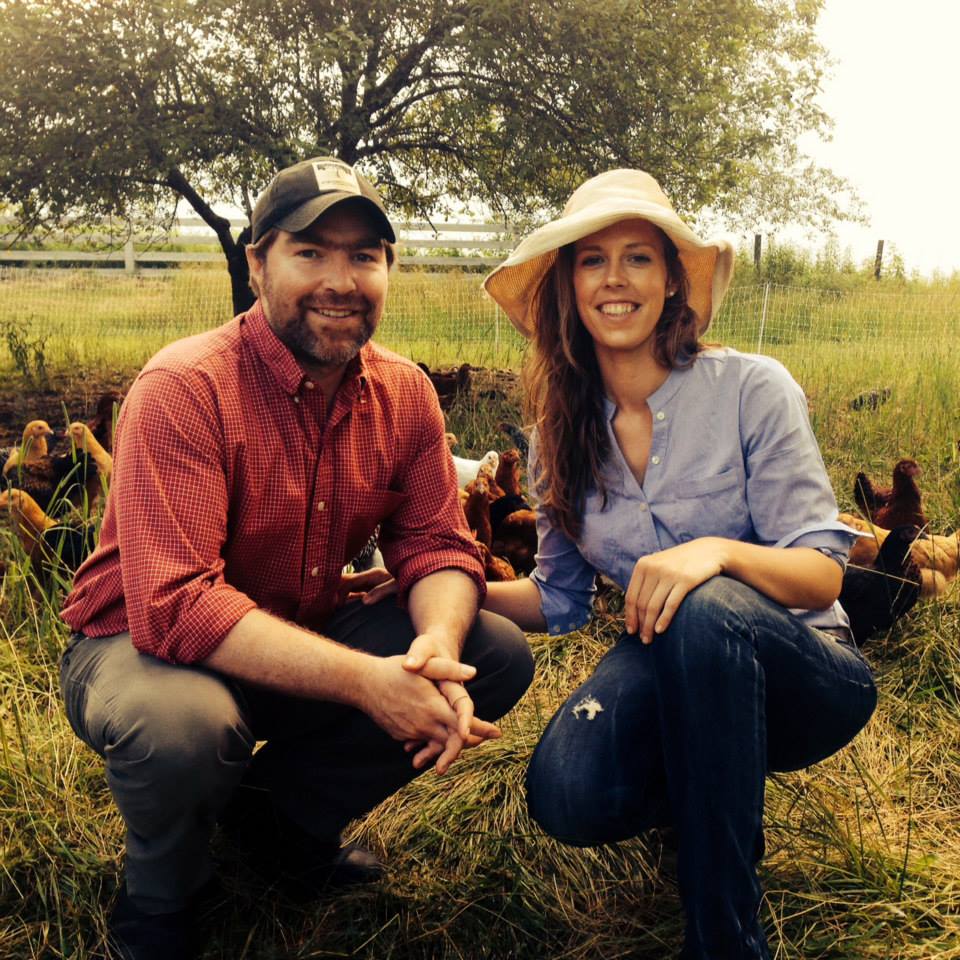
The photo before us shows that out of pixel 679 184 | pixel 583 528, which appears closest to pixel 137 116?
pixel 679 184

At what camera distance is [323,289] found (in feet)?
7.34

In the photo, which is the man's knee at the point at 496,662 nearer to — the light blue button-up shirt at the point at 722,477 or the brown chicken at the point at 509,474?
the light blue button-up shirt at the point at 722,477

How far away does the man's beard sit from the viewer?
2234 mm

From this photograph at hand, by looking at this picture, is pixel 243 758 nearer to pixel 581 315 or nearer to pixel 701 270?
pixel 581 315

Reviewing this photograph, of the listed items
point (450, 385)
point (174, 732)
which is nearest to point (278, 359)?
point (174, 732)

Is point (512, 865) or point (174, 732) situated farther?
point (512, 865)

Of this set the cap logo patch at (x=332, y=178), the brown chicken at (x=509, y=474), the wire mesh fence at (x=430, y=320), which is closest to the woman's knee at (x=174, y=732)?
the cap logo patch at (x=332, y=178)

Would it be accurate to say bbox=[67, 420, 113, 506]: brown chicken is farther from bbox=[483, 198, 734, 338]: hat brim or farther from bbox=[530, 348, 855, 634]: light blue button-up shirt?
bbox=[530, 348, 855, 634]: light blue button-up shirt

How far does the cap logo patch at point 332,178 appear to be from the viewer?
2188mm

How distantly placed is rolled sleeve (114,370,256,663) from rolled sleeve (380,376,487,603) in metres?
0.54

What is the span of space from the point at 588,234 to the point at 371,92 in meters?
7.17

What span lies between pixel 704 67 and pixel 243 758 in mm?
8083

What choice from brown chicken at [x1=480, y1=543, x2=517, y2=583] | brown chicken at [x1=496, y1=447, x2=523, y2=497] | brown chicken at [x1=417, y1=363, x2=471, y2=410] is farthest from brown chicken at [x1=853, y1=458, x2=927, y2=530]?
brown chicken at [x1=417, y1=363, x2=471, y2=410]

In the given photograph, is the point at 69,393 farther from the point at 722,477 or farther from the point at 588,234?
the point at 722,477
